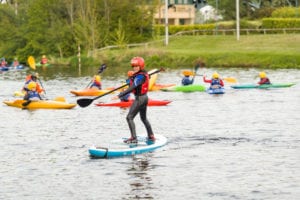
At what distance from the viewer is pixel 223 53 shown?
62.9 meters

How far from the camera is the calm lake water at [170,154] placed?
17.6 metres

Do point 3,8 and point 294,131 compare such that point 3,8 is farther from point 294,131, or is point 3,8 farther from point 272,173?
point 272,173

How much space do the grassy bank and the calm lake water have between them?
74.7 feet

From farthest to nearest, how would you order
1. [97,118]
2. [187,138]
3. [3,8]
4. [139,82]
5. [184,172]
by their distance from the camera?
[3,8]
[97,118]
[187,138]
[139,82]
[184,172]

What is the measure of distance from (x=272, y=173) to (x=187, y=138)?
5887 mm

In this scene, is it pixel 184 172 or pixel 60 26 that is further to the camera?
pixel 60 26

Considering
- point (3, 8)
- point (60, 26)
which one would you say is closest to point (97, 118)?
point (60, 26)

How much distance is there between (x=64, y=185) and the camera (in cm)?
1823

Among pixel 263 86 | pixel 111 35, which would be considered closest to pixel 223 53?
pixel 111 35

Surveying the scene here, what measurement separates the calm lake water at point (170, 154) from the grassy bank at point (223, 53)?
22758mm

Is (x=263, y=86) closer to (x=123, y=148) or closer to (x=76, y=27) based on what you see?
(x=123, y=148)

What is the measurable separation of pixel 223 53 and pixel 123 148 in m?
42.2

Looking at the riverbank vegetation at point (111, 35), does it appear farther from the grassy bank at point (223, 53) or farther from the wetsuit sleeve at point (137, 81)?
the wetsuit sleeve at point (137, 81)

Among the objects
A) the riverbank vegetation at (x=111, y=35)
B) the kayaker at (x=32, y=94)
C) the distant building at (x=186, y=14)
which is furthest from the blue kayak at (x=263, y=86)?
the distant building at (x=186, y=14)
